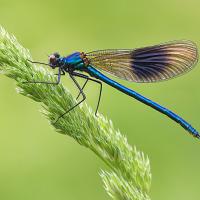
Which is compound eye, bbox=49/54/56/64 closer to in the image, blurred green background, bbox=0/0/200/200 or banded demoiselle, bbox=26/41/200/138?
banded demoiselle, bbox=26/41/200/138

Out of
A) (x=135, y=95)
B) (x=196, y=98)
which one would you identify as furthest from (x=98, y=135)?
(x=196, y=98)

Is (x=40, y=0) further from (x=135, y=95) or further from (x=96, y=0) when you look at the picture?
(x=135, y=95)

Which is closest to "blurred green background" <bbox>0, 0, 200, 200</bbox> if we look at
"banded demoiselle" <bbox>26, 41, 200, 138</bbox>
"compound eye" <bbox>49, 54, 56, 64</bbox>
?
"banded demoiselle" <bbox>26, 41, 200, 138</bbox>

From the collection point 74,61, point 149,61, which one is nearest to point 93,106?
point 74,61

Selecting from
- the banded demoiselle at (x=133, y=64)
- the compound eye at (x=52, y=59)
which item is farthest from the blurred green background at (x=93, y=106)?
the compound eye at (x=52, y=59)

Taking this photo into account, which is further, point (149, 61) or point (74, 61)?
point (74, 61)

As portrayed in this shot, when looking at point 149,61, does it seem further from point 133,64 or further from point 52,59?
point 52,59
